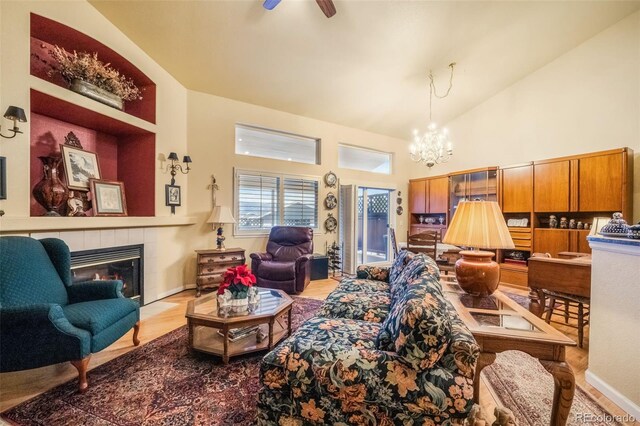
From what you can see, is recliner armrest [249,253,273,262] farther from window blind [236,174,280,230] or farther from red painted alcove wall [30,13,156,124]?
red painted alcove wall [30,13,156,124]

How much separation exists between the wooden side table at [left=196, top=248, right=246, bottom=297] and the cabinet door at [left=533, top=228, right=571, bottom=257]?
4.93 meters

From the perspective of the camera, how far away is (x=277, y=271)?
3.79m

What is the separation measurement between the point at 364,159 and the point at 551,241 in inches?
148

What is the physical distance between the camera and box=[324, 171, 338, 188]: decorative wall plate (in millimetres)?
5315

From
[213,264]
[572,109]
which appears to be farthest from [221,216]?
[572,109]

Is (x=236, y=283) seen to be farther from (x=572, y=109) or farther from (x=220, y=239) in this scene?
(x=572, y=109)

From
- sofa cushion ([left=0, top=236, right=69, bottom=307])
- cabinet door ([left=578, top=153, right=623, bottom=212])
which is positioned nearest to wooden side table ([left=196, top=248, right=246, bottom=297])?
sofa cushion ([left=0, top=236, right=69, bottom=307])

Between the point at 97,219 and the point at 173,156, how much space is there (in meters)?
1.32

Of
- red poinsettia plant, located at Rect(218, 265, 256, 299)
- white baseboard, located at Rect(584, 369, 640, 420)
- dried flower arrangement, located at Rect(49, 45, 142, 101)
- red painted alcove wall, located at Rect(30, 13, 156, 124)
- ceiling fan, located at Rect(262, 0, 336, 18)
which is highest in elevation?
ceiling fan, located at Rect(262, 0, 336, 18)

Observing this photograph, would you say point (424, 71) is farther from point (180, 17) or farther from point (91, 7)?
point (91, 7)

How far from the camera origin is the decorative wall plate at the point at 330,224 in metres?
5.34

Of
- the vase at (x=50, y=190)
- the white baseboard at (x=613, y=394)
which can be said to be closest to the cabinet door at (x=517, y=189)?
the white baseboard at (x=613, y=394)

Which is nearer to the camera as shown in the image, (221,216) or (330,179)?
(221,216)

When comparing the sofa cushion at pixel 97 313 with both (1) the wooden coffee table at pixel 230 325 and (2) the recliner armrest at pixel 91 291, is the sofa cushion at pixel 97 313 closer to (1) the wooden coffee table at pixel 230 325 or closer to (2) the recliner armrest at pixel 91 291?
(2) the recliner armrest at pixel 91 291
